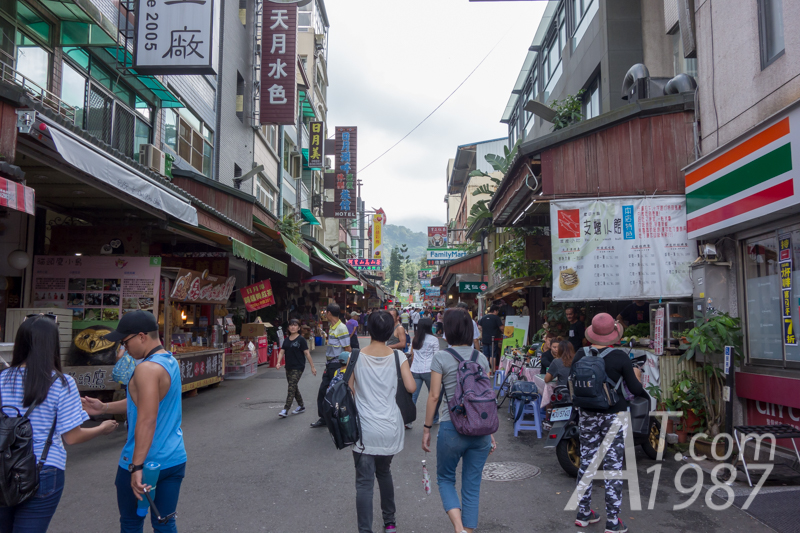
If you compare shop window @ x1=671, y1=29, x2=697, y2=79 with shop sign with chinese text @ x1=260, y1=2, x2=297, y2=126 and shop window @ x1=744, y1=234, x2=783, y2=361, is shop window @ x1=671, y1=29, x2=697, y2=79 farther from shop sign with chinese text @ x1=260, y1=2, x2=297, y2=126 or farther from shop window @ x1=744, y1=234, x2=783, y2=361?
shop sign with chinese text @ x1=260, y1=2, x2=297, y2=126

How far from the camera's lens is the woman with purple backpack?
4047 mm

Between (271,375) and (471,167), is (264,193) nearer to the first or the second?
(271,375)

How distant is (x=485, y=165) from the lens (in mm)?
44969

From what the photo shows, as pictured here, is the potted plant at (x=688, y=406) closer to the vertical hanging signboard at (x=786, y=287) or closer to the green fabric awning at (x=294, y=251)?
the vertical hanging signboard at (x=786, y=287)

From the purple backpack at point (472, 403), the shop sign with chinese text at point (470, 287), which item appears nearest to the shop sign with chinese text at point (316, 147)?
the shop sign with chinese text at point (470, 287)

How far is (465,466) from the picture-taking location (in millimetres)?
4172

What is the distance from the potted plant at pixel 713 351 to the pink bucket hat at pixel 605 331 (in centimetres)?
270

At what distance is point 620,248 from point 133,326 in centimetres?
717

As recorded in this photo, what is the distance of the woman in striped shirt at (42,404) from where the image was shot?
2.75m

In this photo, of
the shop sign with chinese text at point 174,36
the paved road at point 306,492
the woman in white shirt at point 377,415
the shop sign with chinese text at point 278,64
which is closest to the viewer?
the woman in white shirt at point 377,415

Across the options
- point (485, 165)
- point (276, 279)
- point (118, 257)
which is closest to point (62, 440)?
point (118, 257)

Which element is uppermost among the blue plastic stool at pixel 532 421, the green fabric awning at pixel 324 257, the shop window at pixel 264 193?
the shop window at pixel 264 193

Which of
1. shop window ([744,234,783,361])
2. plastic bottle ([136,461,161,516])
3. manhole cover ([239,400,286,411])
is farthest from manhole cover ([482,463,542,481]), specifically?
manhole cover ([239,400,286,411])

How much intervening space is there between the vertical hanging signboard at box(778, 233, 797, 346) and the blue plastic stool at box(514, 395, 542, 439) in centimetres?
317
